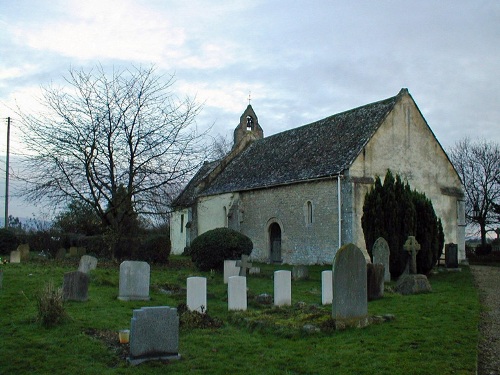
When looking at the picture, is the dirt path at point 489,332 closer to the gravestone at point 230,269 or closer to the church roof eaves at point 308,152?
the gravestone at point 230,269

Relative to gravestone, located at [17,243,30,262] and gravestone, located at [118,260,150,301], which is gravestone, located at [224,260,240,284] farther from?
gravestone, located at [17,243,30,262]

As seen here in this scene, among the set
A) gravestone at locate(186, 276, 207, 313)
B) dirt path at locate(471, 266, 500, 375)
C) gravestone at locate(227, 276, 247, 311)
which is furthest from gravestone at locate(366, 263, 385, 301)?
gravestone at locate(186, 276, 207, 313)

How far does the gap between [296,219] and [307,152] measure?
12.2 ft

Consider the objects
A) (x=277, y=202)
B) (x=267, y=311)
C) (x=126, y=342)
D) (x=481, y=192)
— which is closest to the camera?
(x=126, y=342)

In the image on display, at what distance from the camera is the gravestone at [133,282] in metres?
12.6

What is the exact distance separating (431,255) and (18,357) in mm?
15374

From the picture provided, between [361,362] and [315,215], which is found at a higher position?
[315,215]

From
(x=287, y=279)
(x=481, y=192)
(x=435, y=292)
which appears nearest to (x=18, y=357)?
(x=287, y=279)

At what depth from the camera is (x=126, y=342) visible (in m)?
7.94

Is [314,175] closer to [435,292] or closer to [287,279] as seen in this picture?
[435,292]

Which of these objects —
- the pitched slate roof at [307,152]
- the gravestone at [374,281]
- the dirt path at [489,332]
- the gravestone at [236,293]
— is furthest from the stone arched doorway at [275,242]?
the gravestone at [236,293]

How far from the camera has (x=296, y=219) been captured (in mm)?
25688

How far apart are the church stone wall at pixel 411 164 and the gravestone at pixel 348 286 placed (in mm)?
13095

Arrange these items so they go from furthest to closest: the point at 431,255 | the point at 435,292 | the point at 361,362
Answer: the point at 431,255
the point at 435,292
the point at 361,362
